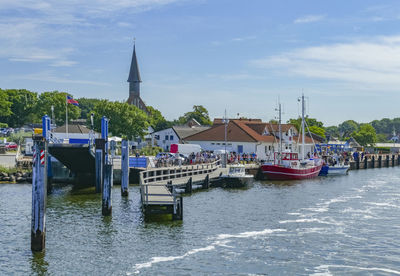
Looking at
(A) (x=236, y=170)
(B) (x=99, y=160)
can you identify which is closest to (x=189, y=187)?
(B) (x=99, y=160)

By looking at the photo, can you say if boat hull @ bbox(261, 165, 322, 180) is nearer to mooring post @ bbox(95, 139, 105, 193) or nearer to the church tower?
mooring post @ bbox(95, 139, 105, 193)

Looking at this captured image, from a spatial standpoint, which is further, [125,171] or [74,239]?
[125,171]

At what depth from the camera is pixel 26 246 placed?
2689 cm

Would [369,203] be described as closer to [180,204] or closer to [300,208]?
[300,208]

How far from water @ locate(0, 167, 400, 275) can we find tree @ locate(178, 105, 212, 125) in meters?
117

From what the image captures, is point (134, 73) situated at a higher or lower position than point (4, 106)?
higher

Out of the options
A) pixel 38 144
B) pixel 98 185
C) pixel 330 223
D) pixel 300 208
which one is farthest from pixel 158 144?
pixel 38 144

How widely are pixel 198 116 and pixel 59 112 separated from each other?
4870cm

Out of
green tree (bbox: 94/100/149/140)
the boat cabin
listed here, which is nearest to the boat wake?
the boat cabin

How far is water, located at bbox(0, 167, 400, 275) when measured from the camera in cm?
2412

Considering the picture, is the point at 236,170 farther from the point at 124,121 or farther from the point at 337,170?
the point at 124,121

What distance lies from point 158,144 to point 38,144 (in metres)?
76.7

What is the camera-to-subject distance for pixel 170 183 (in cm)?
4469

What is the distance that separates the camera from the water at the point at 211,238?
79.2 feet
